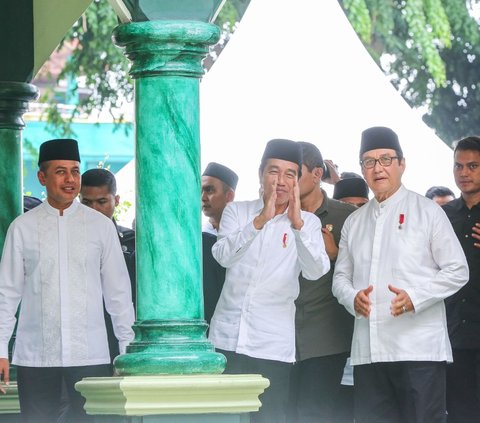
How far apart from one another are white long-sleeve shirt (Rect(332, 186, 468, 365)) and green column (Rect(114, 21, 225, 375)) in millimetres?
1641

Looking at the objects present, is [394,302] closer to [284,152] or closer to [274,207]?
[274,207]

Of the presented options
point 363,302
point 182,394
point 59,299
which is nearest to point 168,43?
point 182,394

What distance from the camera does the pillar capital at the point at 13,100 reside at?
1003cm

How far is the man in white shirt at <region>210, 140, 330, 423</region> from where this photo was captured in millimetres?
8820

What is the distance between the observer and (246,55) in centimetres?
1510

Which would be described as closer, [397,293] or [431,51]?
[397,293]

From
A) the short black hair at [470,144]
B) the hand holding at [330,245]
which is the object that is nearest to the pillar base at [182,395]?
the hand holding at [330,245]

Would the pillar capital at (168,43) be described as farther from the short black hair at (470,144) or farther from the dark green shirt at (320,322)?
the short black hair at (470,144)

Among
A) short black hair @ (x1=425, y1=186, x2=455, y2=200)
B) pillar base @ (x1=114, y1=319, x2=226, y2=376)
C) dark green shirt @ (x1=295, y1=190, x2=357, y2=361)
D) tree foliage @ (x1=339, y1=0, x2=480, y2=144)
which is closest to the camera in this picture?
pillar base @ (x1=114, y1=319, x2=226, y2=376)

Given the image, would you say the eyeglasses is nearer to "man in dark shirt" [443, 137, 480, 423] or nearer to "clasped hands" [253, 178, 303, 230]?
"clasped hands" [253, 178, 303, 230]

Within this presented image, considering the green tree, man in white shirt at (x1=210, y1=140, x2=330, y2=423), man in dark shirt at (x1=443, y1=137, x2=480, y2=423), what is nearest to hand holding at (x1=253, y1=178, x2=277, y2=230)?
man in white shirt at (x1=210, y1=140, x2=330, y2=423)

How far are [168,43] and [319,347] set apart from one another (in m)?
2.62

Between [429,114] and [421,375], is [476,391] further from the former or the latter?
[429,114]

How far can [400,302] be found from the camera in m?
8.58
